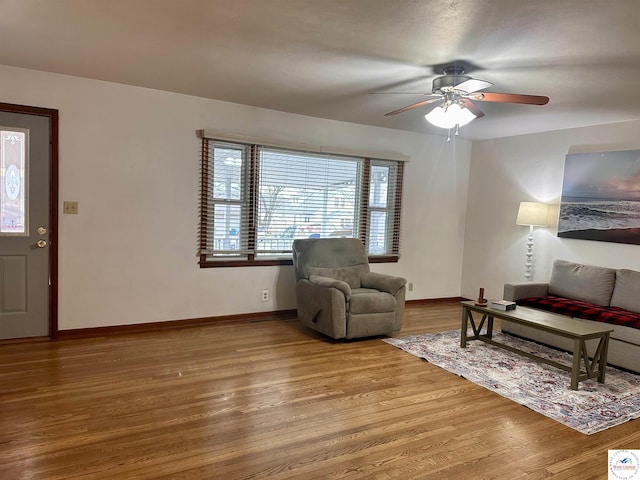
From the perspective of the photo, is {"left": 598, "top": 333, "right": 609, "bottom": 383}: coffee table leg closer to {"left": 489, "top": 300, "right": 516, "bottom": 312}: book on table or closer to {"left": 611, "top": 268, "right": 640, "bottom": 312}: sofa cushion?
{"left": 489, "top": 300, "right": 516, "bottom": 312}: book on table

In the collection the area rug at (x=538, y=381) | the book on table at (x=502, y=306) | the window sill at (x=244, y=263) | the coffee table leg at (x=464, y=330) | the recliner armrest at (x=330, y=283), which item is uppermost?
the window sill at (x=244, y=263)

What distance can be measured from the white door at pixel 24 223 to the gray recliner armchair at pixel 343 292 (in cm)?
232

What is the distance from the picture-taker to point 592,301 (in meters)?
4.37

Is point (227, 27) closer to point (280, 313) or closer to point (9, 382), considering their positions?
point (9, 382)

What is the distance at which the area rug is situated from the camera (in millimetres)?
2855

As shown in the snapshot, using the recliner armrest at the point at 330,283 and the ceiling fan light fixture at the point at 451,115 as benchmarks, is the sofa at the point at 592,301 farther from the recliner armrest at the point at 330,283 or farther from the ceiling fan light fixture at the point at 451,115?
the ceiling fan light fixture at the point at 451,115

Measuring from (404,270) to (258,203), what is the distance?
7.27 ft

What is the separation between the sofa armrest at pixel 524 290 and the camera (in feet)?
15.0

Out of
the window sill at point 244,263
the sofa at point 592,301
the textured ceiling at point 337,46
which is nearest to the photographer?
the textured ceiling at point 337,46

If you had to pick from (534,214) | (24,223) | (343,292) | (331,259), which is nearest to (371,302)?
(343,292)

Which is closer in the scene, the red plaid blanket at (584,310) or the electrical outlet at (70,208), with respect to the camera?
the red plaid blanket at (584,310)

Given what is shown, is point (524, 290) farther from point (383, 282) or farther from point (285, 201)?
point (285, 201)

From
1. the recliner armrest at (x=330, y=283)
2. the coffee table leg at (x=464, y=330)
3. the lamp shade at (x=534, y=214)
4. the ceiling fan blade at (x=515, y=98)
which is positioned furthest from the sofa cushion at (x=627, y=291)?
the recliner armrest at (x=330, y=283)

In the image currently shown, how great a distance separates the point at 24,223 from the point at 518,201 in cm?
533
